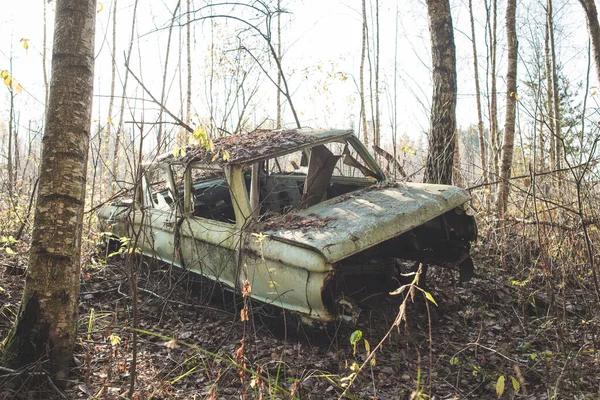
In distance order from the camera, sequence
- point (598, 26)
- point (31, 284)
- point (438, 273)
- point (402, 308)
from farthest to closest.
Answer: point (598, 26)
point (438, 273)
point (31, 284)
point (402, 308)

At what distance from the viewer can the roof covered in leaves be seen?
13.1ft

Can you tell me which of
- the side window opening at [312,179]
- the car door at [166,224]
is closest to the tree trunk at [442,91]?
the side window opening at [312,179]

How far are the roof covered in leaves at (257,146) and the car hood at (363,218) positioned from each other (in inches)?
24.2

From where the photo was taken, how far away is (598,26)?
19.8 ft

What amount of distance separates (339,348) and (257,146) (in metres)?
2.01

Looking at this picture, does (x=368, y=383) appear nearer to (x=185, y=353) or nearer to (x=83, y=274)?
(x=185, y=353)

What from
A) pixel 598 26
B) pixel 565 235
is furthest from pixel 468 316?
pixel 598 26

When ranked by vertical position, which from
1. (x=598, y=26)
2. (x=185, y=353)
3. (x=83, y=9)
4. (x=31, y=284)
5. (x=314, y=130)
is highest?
(x=598, y=26)

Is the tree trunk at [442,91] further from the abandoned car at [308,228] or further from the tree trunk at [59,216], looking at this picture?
the tree trunk at [59,216]

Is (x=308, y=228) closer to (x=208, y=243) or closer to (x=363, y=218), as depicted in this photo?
(x=363, y=218)

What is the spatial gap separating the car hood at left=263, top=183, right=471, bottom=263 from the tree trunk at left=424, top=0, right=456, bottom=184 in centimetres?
175

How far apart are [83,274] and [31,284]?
2.56 meters

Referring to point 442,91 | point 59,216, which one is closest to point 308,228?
point 59,216

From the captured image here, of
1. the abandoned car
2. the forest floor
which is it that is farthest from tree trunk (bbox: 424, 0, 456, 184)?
the forest floor
